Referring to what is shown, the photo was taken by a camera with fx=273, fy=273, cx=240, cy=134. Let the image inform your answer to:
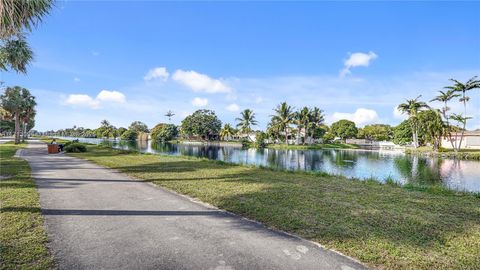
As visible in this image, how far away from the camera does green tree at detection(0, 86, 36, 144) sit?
38.3 m

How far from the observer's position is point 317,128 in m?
84.8

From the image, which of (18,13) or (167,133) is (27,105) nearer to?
(18,13)

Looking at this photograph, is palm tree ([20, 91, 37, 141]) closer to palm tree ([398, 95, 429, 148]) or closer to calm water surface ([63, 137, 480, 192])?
calm water surface ([63, 137, 480, 192])

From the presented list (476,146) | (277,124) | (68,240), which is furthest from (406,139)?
(68,240)

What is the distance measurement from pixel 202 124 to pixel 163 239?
87.4 m

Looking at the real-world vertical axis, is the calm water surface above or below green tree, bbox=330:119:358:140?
below

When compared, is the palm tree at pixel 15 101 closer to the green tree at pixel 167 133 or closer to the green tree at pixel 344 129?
the green tree at pixel 167 133

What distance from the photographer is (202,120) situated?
91875mm

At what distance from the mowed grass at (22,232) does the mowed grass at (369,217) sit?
3.69 metres

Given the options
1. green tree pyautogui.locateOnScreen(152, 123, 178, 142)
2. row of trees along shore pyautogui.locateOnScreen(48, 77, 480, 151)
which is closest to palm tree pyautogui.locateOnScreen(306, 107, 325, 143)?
row of trees along shore pyautogui.locateOnScreen(48, 77, 480, 151)

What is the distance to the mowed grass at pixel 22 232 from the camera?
12.4 ft

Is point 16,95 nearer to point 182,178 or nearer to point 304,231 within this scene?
point 182,178

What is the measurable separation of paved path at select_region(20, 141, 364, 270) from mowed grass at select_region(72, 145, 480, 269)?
0.54 m

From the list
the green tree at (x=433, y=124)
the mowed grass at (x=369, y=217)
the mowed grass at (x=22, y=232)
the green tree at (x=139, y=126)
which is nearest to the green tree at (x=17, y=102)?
the mowed grass at (x=22, y=232)
